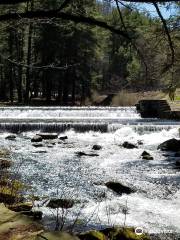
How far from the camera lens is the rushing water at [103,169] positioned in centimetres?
1052

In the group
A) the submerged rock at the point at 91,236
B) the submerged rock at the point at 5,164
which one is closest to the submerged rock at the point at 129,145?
the submerged rock at the point at 5,164

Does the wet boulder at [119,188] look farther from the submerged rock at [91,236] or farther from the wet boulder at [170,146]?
the wet boulder at [170,146]

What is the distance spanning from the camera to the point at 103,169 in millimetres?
16156

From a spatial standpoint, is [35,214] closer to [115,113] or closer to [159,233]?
[159,233]

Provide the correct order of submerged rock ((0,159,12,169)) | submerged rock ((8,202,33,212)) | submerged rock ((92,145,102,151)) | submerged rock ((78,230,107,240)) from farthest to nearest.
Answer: submerged rock ((92,145,102,151))
submerged rock ((0,159,12,169))
submerged rock ((8,202,33,212))
submerged rock ((78,230,107,240))

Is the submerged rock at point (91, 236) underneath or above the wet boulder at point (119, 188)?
above

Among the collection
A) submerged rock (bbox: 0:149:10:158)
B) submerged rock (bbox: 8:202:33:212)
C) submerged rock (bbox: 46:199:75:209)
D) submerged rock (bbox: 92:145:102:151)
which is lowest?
submerged rock (bbox: 92:145:102:151)

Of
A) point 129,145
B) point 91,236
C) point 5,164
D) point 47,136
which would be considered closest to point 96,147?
point 129,145

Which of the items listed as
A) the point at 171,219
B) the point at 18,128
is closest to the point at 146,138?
the point at 18,128

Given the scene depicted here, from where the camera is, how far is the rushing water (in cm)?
1052

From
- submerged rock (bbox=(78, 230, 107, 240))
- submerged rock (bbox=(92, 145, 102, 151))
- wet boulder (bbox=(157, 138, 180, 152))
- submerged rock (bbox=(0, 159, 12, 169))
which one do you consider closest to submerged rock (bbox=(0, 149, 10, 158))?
submerged rock (bbox=(0, 159, 12, 169))

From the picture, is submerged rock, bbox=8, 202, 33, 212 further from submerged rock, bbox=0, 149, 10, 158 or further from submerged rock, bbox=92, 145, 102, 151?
submerged rock, bbox=92, 145, 102, 151

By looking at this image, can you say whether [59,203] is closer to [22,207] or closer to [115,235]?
[22,207]

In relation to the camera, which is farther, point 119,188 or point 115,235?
point 119,188
